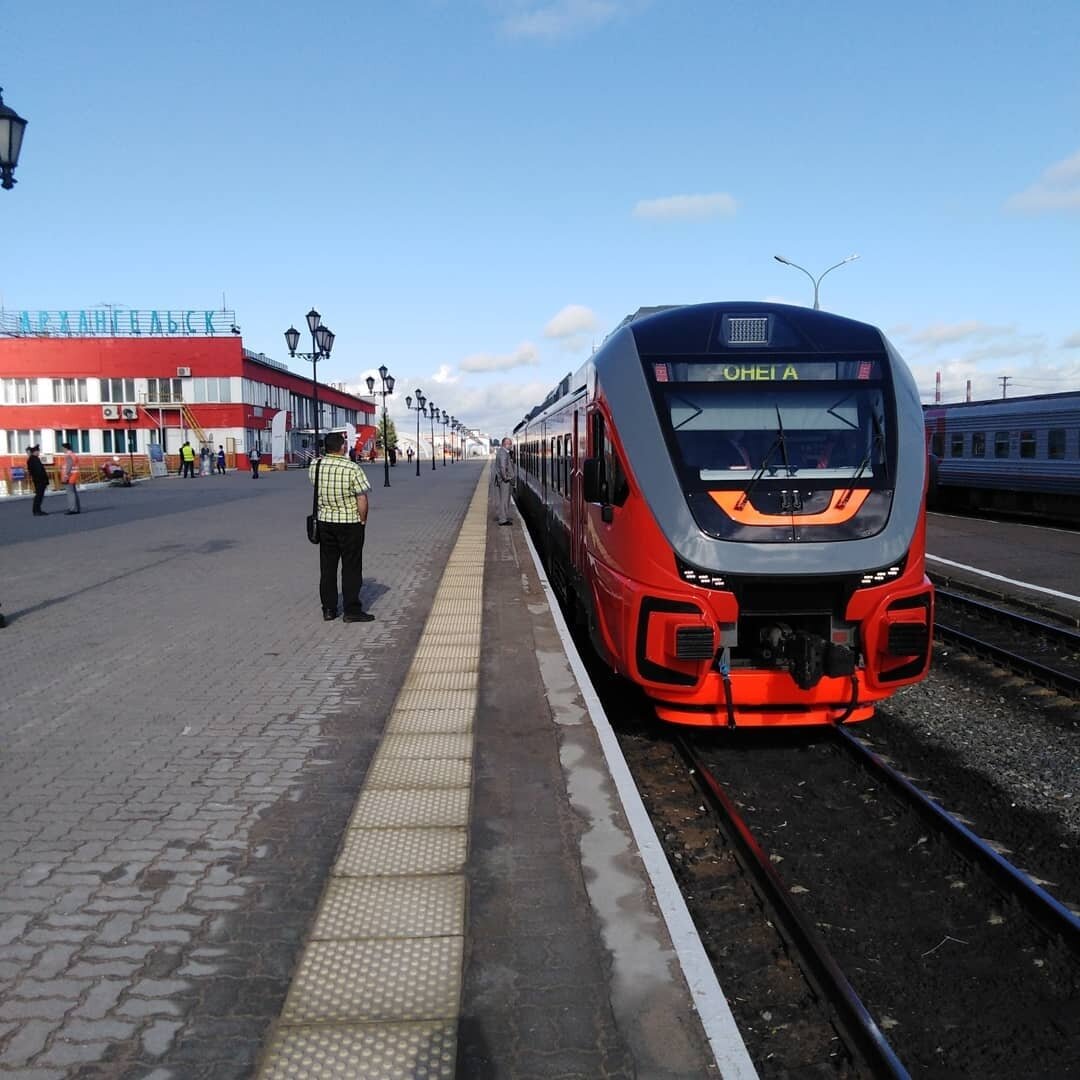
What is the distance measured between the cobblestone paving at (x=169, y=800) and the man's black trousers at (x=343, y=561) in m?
0.26

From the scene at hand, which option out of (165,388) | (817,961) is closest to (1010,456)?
(817,961)

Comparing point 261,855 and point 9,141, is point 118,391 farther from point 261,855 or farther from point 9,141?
point 261,855

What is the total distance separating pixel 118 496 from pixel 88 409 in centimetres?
3013

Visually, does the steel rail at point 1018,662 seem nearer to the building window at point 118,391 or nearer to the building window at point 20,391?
the building window at point 118,391

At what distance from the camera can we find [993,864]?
4188 millimetres

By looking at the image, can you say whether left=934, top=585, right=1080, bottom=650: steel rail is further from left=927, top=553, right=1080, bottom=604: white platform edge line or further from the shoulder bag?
the shoulder bag

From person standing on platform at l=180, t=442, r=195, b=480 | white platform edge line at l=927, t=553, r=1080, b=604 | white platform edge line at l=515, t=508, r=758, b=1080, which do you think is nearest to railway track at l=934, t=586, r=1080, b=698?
white platform edge line at l=927, t=553, r=1080, b=604

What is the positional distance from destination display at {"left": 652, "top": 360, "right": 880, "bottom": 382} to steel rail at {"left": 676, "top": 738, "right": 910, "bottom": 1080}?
267 cm

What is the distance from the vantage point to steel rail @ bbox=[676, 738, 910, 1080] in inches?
114

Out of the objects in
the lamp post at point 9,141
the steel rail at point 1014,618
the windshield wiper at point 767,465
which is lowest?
the steel rail at point 1014,618

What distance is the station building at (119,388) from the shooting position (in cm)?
5588

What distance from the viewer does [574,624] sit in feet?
33.2

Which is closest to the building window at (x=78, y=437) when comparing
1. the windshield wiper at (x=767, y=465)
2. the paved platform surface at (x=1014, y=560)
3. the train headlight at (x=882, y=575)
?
the paved platform surface at (x=1014, y=560)

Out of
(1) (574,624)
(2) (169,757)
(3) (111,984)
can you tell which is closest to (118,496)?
(1) (574,624)
